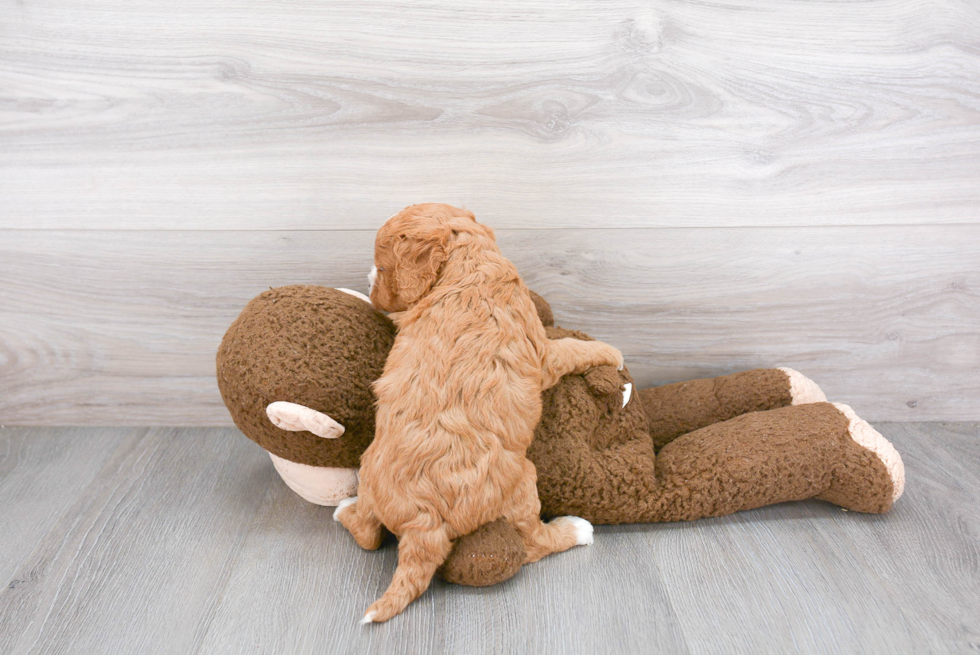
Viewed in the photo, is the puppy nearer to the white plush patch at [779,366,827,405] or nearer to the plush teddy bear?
the plush teddy bear

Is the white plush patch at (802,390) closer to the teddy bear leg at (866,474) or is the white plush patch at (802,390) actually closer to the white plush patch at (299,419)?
the teddy bear leg at (866,474)

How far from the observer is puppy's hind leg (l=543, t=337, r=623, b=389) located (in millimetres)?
978

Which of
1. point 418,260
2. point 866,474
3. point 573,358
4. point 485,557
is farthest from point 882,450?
point 418,260

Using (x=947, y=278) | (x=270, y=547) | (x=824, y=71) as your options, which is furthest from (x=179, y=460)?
(x=947, y=278)

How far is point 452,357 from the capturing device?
0.89m

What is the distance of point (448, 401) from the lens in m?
0.88

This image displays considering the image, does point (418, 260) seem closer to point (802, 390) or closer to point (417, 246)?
point (417, 246)

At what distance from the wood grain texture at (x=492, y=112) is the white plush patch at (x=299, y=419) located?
41cm

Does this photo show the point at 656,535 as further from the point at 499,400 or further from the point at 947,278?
the point at 947,278

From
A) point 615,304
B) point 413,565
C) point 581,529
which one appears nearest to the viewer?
point 413,565

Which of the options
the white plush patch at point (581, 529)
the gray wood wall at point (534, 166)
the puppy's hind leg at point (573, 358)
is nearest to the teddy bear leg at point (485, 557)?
the white plush patch at point (581, 529)

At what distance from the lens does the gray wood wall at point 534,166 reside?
1126mm

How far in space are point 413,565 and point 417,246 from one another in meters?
0.44

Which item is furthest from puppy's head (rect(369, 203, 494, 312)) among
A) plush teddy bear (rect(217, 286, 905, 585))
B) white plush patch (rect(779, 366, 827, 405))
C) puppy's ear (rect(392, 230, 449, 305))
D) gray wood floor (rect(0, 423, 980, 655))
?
white plush patch (rect(779, 366, 827, 405))
